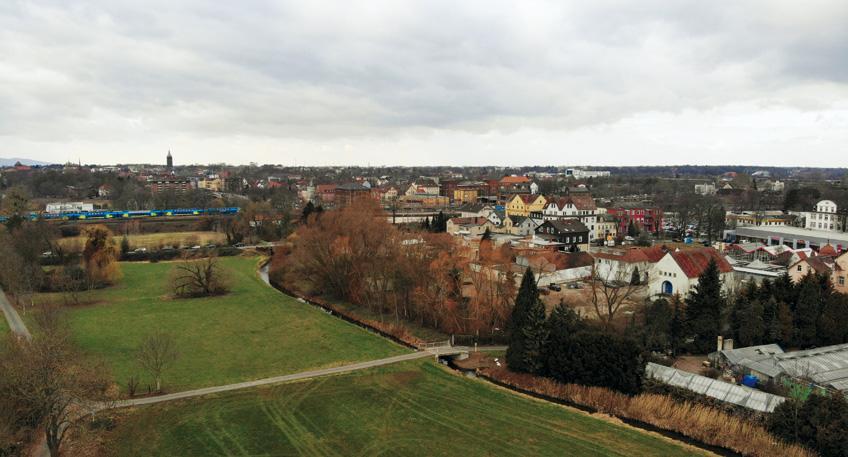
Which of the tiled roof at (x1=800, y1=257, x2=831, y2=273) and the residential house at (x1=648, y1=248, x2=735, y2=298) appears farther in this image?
the residential house at (x1=648, y1=248, x2=735, y2=298)

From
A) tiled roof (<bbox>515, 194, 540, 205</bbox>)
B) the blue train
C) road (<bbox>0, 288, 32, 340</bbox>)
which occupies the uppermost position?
tiled roof (<bbox>515, 194, 540, 205</bbox>)

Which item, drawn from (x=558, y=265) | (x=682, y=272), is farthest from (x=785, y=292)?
(x=558, y=265)

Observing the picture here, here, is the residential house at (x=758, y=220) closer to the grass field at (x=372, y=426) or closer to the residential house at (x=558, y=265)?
the residential house at (x=558, y=265)

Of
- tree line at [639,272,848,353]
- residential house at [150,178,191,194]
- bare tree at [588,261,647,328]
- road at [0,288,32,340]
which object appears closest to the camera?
tree line at [639,272,848,353]

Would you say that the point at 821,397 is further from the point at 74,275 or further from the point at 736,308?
the point at 74,275

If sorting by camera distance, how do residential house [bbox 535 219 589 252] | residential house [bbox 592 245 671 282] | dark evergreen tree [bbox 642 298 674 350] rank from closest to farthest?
1. dark evergreen tree [bbox 642 298 674 350]
2. residential house [bbox 592 245 671 282]
3. residential house [bbox 535 219 589 252]

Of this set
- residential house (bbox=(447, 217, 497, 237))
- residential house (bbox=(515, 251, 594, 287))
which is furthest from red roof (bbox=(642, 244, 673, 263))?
residential house (bbox=(447, 217, 497, 237))

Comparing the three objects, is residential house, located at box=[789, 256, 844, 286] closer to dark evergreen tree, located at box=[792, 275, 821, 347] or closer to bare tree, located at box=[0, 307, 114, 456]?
dark evergreen tree, located at box=[792, 275, 821, 347]

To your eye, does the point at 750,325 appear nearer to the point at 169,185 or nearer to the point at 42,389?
the point at 42,389

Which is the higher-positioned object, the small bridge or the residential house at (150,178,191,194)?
the residential house at (150,178,191,194)
